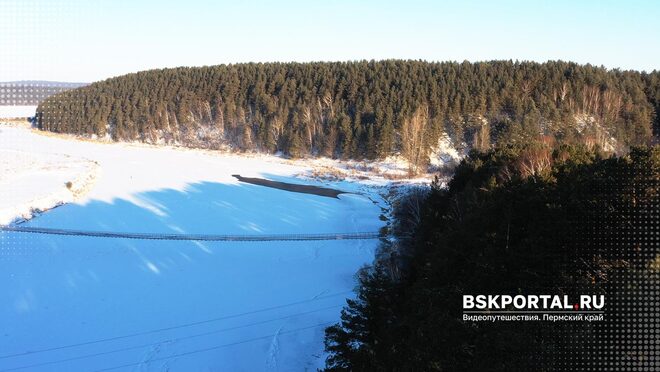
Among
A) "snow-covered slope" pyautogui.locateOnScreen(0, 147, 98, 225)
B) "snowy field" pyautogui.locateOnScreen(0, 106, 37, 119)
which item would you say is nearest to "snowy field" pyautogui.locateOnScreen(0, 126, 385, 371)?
"snow-covered slope" pyautogui.locateOnScreen(0, 147, 98, 225)

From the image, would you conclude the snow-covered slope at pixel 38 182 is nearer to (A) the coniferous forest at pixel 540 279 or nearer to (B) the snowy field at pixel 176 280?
(B) the snowy field at pixel 176 280

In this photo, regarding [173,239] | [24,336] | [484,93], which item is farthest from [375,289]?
[484,93]

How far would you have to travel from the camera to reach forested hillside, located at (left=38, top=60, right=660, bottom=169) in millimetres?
53062

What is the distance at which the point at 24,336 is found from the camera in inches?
598

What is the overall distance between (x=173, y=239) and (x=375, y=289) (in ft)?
57.5

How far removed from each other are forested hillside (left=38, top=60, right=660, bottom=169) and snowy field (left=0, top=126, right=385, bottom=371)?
859 inches

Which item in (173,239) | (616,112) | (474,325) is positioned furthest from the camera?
(616,112)

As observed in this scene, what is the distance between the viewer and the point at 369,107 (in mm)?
62875

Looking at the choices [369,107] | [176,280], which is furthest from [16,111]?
[176,280]

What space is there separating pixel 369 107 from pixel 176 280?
4790cm

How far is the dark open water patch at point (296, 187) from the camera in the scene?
40731 mm

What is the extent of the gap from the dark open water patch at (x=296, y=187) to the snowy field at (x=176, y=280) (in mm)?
2272

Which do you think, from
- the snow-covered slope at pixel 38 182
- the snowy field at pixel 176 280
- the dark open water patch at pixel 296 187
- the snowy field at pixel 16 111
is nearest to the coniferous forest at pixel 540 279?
the snowy field at pixel 176 280

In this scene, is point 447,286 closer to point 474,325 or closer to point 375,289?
point 474,325
